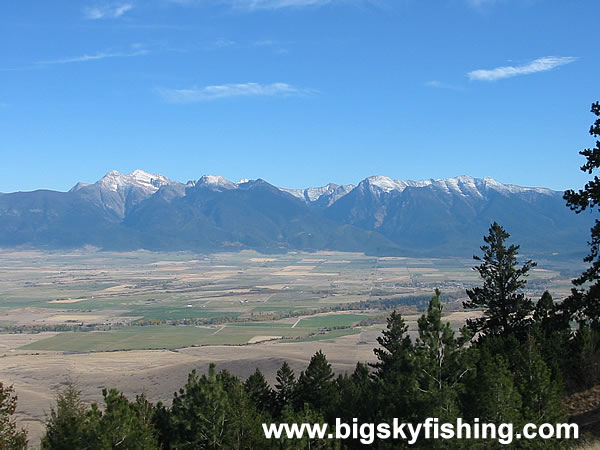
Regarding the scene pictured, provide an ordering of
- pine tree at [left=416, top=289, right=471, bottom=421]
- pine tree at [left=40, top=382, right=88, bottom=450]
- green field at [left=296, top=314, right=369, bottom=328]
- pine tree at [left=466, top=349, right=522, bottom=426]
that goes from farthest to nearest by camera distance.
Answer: green field at [left=296, top=314, right=369, bottom=328] < pine tree at [left=40, top=382, right=88, bottom=450] < pine tree at [left=416, top=289, right=471, bottom=421] < pine tree at [left=466, top=349, right=522, bottom=426]

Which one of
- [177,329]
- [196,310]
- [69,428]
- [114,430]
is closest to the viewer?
[114,430]

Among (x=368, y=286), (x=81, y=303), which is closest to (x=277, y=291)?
(x=368, y=286)

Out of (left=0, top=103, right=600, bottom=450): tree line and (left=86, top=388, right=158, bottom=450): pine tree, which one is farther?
(left=86, top=388, right=158, bottom=450): pine tree

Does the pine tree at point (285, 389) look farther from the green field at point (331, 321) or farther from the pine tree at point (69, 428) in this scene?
the green field at point (331, 321)

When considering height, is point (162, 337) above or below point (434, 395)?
below

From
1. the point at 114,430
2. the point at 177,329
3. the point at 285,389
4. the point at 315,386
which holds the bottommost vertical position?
the point at 177,329

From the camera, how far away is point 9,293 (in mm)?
189250

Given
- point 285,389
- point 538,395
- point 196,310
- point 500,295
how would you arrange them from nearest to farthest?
1. point 538,395
2. point 500,295
3. point 285,389
4. point 196,310

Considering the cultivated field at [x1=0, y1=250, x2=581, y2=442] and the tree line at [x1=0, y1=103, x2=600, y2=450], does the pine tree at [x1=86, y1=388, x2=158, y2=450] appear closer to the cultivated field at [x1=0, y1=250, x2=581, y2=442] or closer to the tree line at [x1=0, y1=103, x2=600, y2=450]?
the tree line at [x1=0, y1=103, x2=600, y2=450]

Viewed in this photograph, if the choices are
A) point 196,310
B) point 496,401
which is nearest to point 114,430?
point 496,401


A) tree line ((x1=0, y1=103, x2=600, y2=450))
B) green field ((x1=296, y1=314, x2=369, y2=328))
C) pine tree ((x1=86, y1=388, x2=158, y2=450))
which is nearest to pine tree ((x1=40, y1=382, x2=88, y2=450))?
tree line ((x1=0, y1=103, x2=600, y2=450))

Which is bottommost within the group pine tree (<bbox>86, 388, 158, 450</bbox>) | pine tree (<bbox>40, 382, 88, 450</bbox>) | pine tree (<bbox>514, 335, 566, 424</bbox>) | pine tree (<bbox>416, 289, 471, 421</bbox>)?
pine tree (<bbox>40, 382, 88, 450</bbox>)

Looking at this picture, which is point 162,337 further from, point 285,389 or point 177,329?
point 285,389

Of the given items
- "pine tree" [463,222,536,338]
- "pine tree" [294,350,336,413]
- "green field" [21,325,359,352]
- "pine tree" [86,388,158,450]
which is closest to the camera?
"pine tree" [86,388,158,450]
